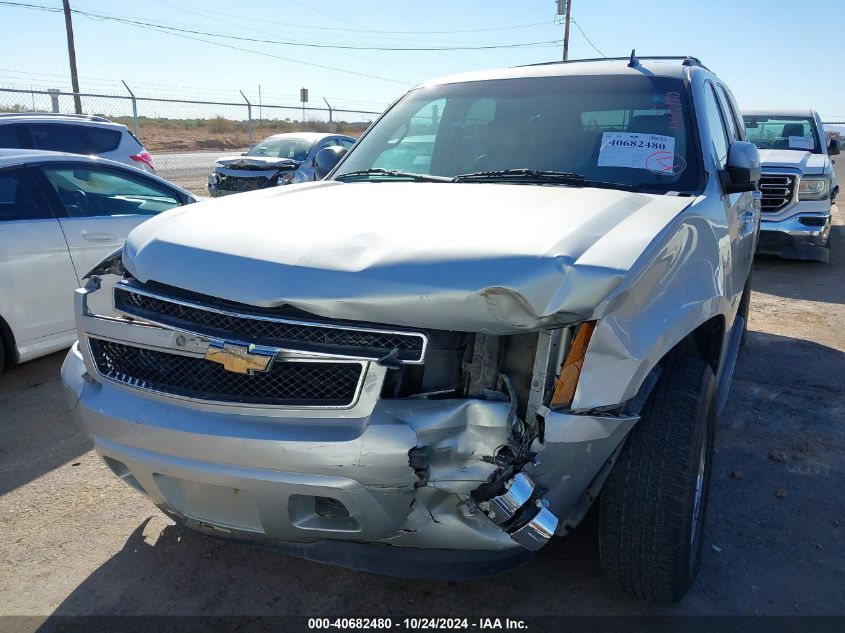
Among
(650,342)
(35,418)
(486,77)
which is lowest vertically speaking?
(35,418)

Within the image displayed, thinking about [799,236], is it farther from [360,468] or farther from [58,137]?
[58,137]

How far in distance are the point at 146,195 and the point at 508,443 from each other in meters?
4.63

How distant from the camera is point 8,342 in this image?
4.57 m

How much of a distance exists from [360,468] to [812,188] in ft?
28.3

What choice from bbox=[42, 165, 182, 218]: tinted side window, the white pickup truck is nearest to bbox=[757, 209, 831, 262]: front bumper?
the white pickup truck

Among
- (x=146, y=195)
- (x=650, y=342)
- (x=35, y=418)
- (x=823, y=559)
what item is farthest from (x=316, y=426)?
(x=146, y=195)

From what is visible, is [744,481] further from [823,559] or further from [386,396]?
[386,396]

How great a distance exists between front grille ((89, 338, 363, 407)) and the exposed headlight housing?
8421mm

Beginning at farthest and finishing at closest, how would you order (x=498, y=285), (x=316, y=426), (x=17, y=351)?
(x=17, y=351) < (x=316, y=426) < (x=498, y=285)

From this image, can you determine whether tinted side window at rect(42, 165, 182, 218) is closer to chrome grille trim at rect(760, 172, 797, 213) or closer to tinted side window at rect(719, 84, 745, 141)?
tinted side window at rect(719, 84, 745, 141)

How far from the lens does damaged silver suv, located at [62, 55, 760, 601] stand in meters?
1.95

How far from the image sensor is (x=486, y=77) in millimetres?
3828

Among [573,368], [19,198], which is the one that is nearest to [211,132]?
[19,198]

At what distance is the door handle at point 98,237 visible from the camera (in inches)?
195
